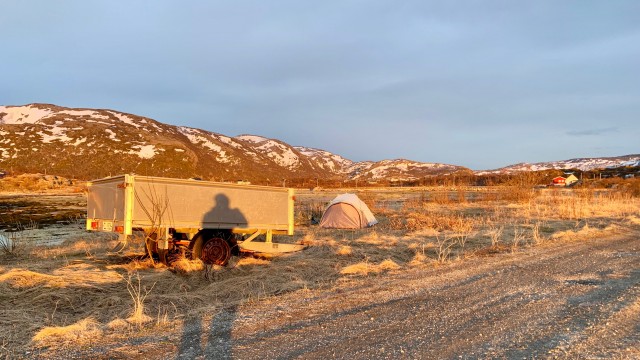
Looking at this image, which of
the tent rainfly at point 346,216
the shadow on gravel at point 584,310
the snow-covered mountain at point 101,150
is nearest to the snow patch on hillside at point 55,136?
the snow-covered mountain at point 101,150

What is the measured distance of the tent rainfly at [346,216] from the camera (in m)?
20.3

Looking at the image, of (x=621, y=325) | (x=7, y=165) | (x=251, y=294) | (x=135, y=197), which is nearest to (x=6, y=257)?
(x=135, y=197)

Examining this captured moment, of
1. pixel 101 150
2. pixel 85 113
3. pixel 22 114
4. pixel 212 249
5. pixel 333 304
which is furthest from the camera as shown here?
pixel 22 114

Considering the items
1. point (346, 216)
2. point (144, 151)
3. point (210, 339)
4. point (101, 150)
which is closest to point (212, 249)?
point (210, 339)

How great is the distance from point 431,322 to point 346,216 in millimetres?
14722

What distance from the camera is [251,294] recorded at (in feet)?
25.6

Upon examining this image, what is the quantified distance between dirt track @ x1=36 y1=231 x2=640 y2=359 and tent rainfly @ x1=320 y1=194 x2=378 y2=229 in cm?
1112

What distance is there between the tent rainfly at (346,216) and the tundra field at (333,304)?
659 centimetres

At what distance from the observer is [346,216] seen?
20.5 m

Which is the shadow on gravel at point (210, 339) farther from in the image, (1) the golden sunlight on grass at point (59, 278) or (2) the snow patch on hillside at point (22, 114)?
(2) the snow patch on hillside at point (22, 114)

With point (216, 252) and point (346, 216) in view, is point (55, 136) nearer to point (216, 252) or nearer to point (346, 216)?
point (346, 216)

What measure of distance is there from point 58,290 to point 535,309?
767 cm

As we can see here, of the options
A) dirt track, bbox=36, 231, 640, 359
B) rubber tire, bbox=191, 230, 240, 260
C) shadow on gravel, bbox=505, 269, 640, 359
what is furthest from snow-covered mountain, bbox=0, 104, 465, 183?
shadow on gravel, bbox=505, 269, 640, 359

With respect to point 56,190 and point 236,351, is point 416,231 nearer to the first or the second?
point 236,351
